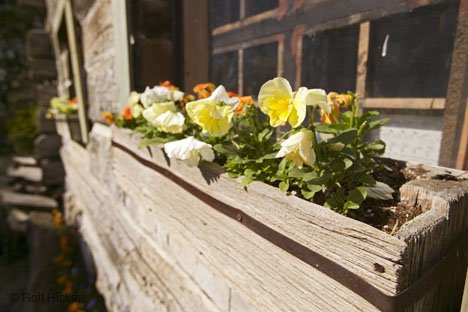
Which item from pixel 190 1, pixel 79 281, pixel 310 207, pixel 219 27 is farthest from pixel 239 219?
pixel 79 281

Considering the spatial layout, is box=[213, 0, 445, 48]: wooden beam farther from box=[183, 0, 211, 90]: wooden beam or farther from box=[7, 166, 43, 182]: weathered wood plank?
box=[7, 166, 43, 182]: weathered wood plank

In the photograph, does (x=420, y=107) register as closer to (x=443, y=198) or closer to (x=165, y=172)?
(x=443, y=198)

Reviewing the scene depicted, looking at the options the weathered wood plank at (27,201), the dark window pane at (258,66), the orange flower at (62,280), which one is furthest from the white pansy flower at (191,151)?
the weathered wood plank at (27,201)

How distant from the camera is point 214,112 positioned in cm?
95

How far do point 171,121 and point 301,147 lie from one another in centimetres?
65

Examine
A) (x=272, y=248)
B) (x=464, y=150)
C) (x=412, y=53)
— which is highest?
(x=412, y=53)

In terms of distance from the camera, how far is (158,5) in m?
1.99

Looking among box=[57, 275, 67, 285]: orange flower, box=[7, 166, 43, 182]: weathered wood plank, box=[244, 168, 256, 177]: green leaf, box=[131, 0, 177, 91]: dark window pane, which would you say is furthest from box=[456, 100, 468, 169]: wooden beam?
box=[7, 166, 43, 182]: weathered wood plank

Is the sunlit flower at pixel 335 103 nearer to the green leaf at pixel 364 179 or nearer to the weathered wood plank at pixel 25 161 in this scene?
the green leaf at pixel 364 179

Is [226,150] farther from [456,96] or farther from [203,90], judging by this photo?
[456,96]

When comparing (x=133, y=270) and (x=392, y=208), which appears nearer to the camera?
(x=392, y=208)

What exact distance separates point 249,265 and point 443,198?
1.80ft

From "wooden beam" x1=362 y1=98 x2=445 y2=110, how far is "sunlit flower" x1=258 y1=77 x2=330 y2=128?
1.72ft

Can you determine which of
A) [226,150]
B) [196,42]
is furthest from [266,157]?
[196,42]
